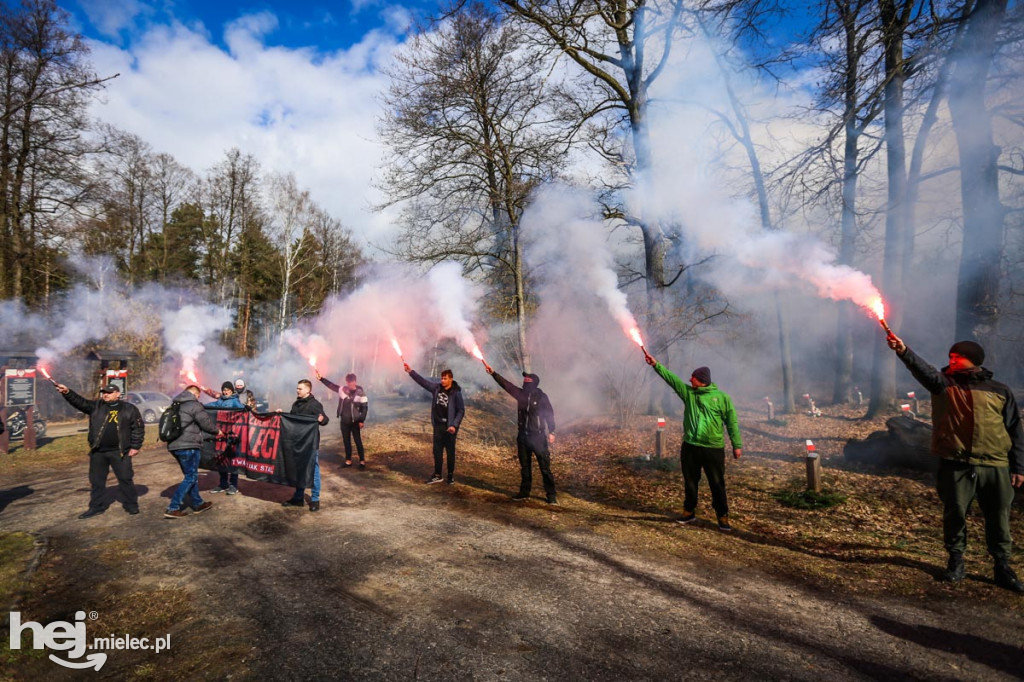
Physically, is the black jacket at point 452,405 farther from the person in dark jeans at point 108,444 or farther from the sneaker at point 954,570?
the sneaker at point 954,570

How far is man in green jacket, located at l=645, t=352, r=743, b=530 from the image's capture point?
21.7 ft

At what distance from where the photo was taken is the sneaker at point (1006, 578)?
4652mm

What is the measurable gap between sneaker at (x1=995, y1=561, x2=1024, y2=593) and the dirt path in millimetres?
576

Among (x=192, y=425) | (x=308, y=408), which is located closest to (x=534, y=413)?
(x=308, y=408)

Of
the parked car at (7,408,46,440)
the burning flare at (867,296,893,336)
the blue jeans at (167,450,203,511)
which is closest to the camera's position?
the burning flare at (867,296,893,336)

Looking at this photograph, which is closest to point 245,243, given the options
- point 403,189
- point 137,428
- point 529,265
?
point 403,189

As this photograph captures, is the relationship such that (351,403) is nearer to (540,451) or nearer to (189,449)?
(189,449)

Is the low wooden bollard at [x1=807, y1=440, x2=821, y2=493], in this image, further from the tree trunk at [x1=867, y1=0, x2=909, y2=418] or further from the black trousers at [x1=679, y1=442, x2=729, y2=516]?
the tree trunk at [x1=867, y1=0, x2=909, y2=418]

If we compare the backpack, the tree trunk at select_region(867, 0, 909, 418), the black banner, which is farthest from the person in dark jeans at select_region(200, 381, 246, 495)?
the tree trunk at select_region(867, 0, 909, 418)

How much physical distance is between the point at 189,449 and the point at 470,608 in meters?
5.24

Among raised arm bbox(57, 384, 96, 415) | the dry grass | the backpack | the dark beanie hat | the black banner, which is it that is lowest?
the dry grass

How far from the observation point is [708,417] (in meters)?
6.68

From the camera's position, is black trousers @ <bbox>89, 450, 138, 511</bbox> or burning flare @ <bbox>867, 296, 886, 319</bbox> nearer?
burning flare @ <bbox>867, 296, 886, 319</bbox>

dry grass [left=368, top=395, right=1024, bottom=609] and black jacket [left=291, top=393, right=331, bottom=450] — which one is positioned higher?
black jacket [left=291, top=393, right=331, bottom=450]
